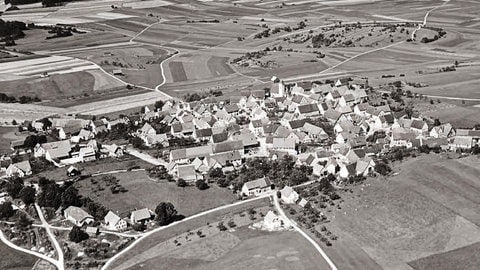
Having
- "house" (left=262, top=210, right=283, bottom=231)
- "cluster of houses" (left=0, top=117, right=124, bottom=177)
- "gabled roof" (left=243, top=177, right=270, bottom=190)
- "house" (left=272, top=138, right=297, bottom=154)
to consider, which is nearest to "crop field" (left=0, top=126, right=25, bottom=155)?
"cluster of houses" (left=0, top=117, right=124, bottom=177)

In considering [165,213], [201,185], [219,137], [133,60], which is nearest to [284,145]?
[219,137]

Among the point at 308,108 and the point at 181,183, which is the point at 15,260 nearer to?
the point at 181,183

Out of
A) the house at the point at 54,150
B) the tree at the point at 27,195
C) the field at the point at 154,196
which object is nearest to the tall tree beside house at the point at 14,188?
the tree at the point at 27,195

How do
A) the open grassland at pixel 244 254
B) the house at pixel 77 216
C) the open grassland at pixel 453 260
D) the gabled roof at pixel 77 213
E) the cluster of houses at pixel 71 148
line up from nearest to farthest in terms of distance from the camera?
the open grassland at pixel 453 260 < the open grassland at pixel 244 254 < the house at pixel 77 216 < the gabled roof at pixel 77 213 < the cluster of houses at pixel 71 148

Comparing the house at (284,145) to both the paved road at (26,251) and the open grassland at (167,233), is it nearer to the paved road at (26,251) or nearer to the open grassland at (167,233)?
the open grassland at (167,233)

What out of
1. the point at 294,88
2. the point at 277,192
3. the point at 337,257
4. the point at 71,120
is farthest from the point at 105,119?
the point at 337,257

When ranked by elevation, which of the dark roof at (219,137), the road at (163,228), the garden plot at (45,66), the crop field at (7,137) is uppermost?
the garden plot at (45,66)

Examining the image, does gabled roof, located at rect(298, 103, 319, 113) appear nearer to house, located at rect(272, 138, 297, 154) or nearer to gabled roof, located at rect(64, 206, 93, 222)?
house, located at rect(272, 138, 297, 154)
